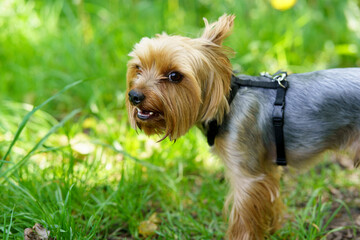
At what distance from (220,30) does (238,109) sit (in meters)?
0.62

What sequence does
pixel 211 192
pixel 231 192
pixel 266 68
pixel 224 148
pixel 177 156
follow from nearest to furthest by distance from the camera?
pixel 224 148 → pixel 231 192 → pixel 211 192 → pixel 177 156 → pixel 266 68

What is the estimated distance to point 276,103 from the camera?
9.70ft

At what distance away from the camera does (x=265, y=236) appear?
3324mm

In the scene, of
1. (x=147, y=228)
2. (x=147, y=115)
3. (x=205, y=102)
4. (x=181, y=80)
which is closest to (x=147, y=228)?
(x=147, y=228)

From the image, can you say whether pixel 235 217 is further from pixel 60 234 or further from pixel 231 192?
pixel 60 234

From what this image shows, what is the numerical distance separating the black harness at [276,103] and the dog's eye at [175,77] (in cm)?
44

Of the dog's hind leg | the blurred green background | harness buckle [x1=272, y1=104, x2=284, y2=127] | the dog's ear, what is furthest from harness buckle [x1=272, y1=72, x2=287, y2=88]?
the blurred green background

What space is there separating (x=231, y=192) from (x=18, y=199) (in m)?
1.82

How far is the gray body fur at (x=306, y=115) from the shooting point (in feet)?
9.45

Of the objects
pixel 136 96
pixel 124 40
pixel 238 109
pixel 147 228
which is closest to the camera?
pixel 136 96

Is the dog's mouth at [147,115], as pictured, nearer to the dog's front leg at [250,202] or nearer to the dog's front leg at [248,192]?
the dog's front leg at [248,192]

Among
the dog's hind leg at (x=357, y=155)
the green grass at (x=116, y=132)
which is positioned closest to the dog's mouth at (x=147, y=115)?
the green grass at (x=116, y=132)

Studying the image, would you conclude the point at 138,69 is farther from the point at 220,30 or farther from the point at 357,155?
the point at 357,155

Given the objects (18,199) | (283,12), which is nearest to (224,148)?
(18,199)
